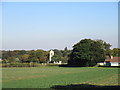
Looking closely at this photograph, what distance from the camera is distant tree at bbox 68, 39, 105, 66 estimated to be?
229 ft

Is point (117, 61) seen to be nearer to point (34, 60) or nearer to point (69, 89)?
point (34, 60)

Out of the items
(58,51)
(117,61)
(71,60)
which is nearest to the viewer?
(71,60)

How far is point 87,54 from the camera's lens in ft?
229

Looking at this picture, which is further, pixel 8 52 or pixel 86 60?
pixel 8 52

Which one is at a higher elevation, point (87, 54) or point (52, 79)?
point (87, 54)

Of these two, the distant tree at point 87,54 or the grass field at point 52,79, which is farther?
the distant tree at point 87,54

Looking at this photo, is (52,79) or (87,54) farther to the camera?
(87,54)

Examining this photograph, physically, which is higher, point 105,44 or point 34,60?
point 105,44

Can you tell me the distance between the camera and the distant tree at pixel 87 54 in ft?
229

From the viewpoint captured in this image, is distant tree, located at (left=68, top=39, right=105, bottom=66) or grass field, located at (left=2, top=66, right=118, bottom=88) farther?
distant tree, located at (left=68, top=39, right=105, bottom=66)

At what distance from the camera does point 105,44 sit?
312 ft

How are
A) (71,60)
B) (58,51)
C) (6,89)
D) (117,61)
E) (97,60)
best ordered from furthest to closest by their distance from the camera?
(58,51), (117,61), (71,60), (97,60), (6,89)

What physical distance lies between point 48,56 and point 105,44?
30.8 m

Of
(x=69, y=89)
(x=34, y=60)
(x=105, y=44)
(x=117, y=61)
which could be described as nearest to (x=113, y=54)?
(x=105, y=44)
